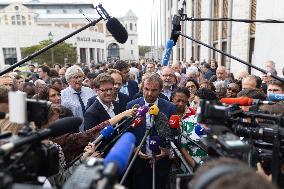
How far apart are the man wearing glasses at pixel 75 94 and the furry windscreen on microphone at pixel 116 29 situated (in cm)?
230

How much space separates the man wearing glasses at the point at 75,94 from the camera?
15.1 feet

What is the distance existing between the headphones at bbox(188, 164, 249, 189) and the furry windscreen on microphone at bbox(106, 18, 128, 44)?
1.63 meters

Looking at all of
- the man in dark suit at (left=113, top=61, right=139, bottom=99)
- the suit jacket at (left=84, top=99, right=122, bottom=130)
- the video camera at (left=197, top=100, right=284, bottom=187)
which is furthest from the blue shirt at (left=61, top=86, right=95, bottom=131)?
the video camera at (left=197, top=100, right=284, bottom=187)

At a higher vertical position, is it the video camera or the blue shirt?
the video camera

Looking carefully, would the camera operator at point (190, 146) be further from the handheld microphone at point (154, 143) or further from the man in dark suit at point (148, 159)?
the handheld microphone at point (154, 143)

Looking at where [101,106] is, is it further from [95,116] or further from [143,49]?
[143,49]

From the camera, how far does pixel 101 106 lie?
357cm

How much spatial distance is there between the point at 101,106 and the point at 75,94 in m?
1.38

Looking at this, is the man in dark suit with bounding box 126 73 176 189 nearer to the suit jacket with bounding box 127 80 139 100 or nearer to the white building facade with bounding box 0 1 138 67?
the suit jacket with bounding box 127 80 139 100

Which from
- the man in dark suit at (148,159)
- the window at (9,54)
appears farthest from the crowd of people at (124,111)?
the window at (9,54)

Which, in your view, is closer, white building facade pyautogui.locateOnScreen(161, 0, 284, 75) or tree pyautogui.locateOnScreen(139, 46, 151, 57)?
white building facade pyautogui.locateOnScreen(161, 0, 284, 75)

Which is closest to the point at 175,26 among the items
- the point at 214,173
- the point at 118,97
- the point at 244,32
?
the point at 214,173

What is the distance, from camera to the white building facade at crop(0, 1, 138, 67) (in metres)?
43.5

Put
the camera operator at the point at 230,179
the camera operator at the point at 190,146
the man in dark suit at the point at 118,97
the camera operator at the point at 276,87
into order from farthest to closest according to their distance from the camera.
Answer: the man in dark suit at the point at 118,97 < the camera operator at the point at 276,87 < the camera operator at the point at 190,146 < the camera operator at the point at 230,179
